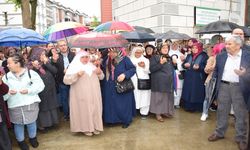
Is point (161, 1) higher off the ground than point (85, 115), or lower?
higher

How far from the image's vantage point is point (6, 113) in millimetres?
4402

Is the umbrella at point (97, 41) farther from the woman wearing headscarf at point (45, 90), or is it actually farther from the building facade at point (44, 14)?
the building facade at point (44, 14)

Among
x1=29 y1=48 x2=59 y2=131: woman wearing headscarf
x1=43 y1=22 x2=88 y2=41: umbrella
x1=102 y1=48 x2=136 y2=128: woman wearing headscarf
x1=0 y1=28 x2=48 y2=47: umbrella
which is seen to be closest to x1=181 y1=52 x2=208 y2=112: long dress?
x1=102 y1=48 x2=136 y2=128: woman wearing headscarf

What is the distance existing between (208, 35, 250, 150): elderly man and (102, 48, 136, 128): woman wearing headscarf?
1.74m

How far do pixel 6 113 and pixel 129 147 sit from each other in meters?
2.06

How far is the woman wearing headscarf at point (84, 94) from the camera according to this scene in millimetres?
5008

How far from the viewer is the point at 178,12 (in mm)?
9906

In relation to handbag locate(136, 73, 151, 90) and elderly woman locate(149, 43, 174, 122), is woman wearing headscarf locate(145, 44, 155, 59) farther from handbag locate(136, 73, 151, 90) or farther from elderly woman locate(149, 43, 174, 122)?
handbag locate(136, 73, 151, 90)

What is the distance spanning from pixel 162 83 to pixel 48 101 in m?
2.39

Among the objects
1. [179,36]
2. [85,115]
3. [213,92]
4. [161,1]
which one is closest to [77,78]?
[85,115]

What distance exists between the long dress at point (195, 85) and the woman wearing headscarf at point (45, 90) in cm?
309

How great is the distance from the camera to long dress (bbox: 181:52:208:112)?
20.6 ft

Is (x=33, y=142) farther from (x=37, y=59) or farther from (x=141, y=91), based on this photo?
(x=141, y=91)

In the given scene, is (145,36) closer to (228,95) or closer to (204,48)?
(204,48)
